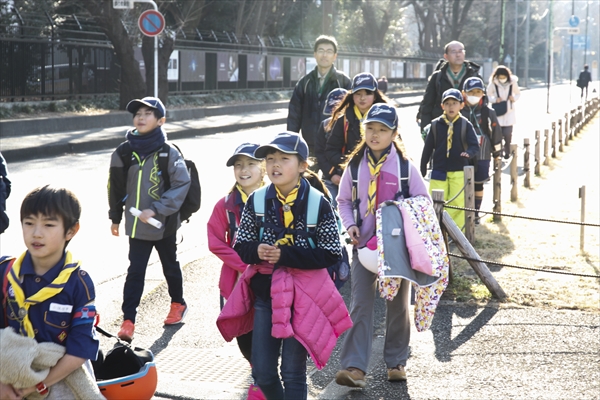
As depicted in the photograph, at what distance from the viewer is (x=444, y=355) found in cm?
561

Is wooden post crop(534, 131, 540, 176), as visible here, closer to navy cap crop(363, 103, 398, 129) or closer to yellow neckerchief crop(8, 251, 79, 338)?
navy cap crop(363, 103, 398, 129)

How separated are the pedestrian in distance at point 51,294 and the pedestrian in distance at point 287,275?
3.38 feet

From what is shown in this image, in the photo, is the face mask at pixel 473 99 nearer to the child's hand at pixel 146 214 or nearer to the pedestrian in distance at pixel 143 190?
the pedestrian in distance at pixel 143 190

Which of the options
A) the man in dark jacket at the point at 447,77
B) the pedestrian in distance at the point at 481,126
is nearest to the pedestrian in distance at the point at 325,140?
the pedestrian in distance at the point at 481,126

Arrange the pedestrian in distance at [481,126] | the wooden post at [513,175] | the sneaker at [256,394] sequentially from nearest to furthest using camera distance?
the sneaker at [256,394] → the pedestrian in distance at [481,126] → the wooden post at [513,175]

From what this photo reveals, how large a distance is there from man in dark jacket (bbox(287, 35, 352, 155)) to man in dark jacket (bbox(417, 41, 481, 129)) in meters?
2.56

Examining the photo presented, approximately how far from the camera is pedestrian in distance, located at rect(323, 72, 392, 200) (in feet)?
22.2

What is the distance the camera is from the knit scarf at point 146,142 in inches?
223

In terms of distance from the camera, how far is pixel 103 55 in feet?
96.2

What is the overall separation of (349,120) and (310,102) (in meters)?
1.36

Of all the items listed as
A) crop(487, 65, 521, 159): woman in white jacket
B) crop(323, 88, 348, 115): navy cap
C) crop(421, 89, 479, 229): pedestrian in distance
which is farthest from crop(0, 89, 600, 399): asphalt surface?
crop(487, 65, 521, 159): woman in white jacket

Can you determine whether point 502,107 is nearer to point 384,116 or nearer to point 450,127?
point 450,127

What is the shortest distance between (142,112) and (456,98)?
3.90 meters

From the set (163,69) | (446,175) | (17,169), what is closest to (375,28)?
(163,69)
